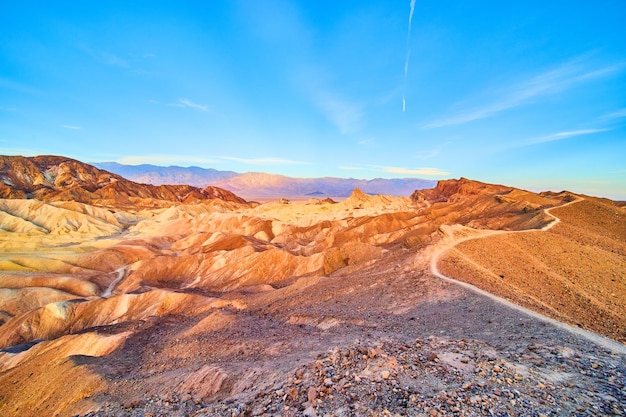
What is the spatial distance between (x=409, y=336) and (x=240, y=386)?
5990mm

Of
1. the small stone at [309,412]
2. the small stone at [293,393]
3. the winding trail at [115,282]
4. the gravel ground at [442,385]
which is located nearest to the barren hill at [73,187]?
the winding trail at [115,282]

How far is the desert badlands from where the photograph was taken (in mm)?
7703

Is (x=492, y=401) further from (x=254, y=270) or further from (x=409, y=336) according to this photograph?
(x=254, y=270)

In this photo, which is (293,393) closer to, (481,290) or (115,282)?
(481,290)

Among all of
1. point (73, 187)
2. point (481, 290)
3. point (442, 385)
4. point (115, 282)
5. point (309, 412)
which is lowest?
point (115, 282)

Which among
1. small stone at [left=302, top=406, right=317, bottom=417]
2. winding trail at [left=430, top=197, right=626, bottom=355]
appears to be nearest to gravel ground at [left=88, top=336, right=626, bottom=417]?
small stone at [left=302, top=406, right=317, bottom=417]

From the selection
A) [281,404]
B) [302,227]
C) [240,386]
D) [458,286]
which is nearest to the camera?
[281,404]

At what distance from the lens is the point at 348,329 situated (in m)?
15.0

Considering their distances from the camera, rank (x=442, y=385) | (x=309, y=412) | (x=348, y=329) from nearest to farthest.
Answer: (x=309, y=412)
(x=442, y=385)
(x=348, y=329)

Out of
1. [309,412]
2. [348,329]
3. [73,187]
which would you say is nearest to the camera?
[309,412]

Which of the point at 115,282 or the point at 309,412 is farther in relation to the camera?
the point at 115,282

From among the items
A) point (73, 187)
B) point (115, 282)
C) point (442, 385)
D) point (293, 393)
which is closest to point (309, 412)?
point (293, 393)

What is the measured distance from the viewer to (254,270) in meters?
46.7

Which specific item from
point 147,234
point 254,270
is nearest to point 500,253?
point 254,270
